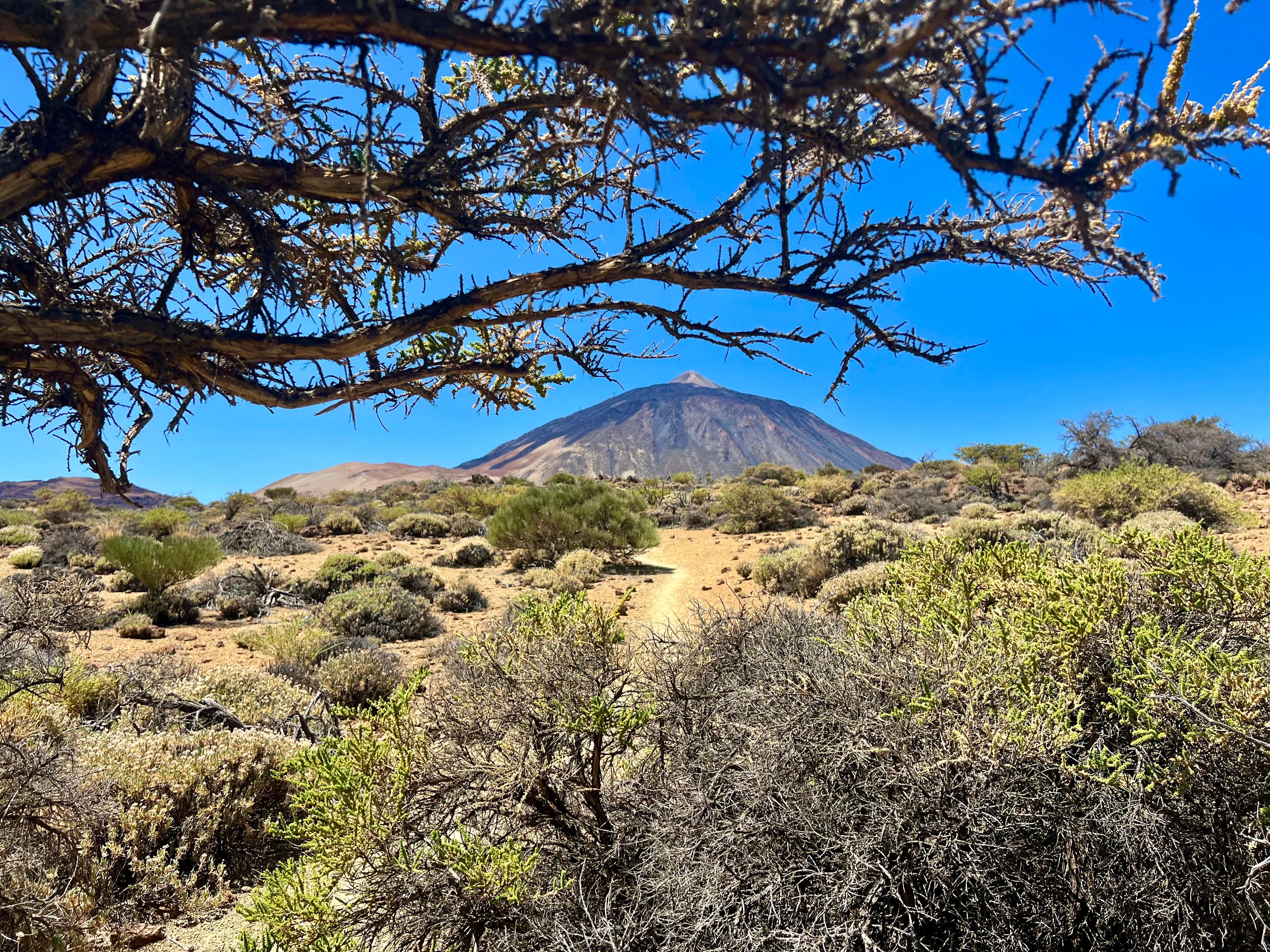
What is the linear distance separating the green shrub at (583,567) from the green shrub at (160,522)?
11.4 m

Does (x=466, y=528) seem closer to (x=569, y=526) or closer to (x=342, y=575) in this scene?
(x=569, y=526)

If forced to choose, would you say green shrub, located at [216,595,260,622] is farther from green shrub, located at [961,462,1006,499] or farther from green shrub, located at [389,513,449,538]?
green shrub, located at [961,462,1006,499]

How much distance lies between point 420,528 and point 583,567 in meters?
8.23

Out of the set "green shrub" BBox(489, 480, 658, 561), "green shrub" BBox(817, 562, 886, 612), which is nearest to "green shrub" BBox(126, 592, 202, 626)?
"green shrub" BBox(489, 480, 658, 561)

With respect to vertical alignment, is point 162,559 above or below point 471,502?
below

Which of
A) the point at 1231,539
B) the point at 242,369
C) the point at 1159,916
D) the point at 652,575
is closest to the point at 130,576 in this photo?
the point at 652,575

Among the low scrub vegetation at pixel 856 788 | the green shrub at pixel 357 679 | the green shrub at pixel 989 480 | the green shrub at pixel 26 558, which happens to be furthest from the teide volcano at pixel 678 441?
the low scrub vegetation at pixel 856 788

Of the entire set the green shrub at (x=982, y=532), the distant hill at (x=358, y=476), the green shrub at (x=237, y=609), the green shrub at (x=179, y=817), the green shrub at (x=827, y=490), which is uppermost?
the distant hill at (x=358, y=476)

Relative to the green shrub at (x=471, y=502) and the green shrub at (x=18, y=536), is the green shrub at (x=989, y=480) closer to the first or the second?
the green shrub at (x=471, y=502)

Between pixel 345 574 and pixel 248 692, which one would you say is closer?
pixel 248 692

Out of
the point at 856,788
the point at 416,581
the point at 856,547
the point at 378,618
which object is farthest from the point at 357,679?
the point at 856,547

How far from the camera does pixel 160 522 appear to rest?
54.6 feet

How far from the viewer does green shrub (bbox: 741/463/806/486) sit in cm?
2972

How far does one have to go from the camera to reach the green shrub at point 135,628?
7871 mm
